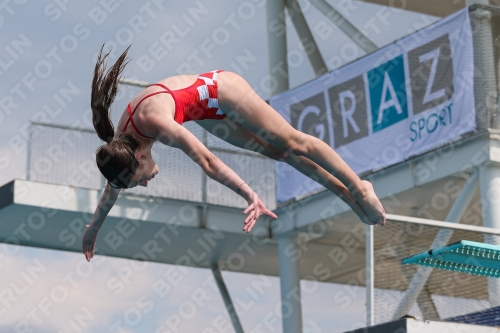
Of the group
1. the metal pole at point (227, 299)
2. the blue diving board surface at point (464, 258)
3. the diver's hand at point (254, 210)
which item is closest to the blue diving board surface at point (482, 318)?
the blue diving board surface at point (464, 258)

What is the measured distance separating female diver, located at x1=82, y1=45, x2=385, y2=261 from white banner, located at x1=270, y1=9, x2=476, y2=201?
6208mm

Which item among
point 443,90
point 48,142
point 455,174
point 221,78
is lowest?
point 455,174

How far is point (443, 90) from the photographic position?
1371 centimetres

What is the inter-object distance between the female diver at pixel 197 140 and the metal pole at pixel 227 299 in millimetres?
12173

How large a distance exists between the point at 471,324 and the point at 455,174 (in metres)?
4.59

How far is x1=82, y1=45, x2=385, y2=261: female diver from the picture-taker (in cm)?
629

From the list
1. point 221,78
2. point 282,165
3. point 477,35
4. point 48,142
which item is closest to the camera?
point 221,78

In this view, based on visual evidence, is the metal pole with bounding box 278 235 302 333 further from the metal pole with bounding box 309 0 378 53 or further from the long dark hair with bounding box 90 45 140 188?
the long dark hair with bounding box 90 45 140 188

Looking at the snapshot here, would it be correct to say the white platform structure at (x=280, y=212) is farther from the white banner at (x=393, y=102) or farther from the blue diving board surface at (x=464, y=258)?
the blue diving board surface at (x=464, y=258)

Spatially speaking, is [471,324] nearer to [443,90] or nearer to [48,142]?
[443,90]

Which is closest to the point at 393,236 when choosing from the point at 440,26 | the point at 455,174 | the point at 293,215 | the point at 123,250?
the point at 455,174

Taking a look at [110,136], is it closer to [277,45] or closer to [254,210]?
[254,210]

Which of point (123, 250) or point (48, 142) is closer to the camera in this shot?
point (48, 142)

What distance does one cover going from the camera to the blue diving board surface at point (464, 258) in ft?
31.2
